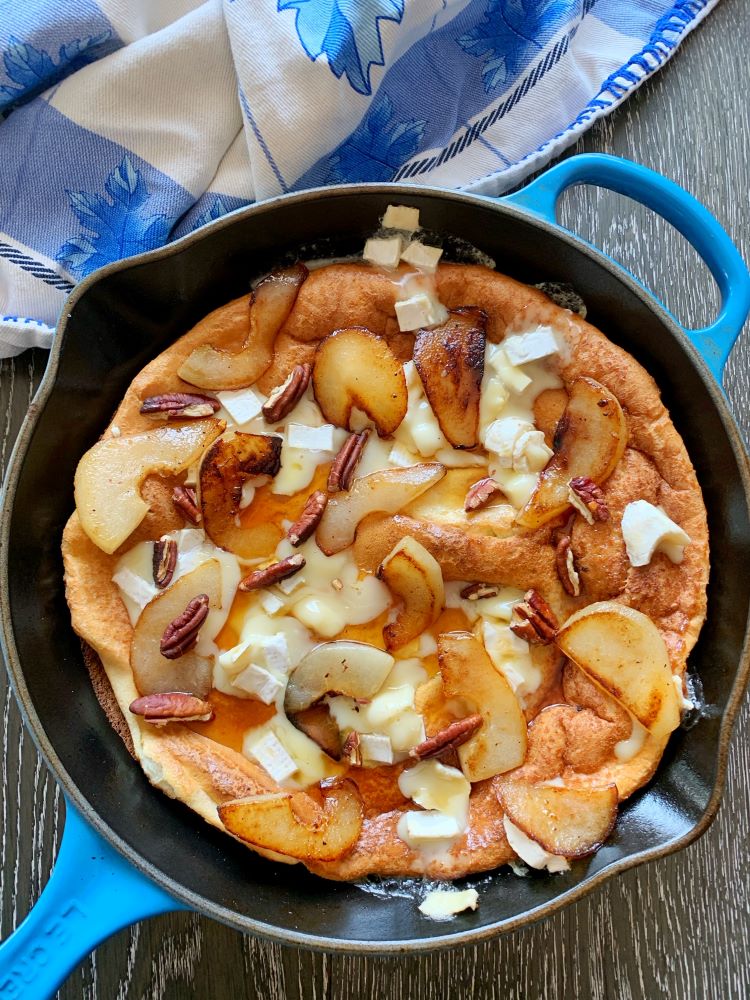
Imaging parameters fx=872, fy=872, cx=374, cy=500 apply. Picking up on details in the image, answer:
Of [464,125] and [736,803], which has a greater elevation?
[464,125]

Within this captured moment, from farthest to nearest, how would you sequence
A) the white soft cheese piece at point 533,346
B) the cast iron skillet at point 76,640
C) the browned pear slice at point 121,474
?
the white soft cheese piece at point 533,346
the browned pear slice at point 121,474
the cast iron skillet at point 76,640

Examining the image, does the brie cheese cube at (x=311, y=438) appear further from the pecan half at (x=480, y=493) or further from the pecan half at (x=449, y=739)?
the pecan half at (x=449, y=739)

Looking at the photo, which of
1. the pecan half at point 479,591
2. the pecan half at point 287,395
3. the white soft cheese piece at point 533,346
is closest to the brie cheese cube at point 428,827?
the pecan half at point 479,591

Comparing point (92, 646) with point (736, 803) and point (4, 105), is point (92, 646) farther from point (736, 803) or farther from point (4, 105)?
point (736, 803)

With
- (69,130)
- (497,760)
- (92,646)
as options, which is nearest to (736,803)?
(497,760)

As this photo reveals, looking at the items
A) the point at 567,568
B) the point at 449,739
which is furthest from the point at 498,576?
the point at 449,739

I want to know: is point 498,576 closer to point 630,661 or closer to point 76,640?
point 630,661

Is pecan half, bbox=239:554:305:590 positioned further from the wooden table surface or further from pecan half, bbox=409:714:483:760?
the wooden table surface
